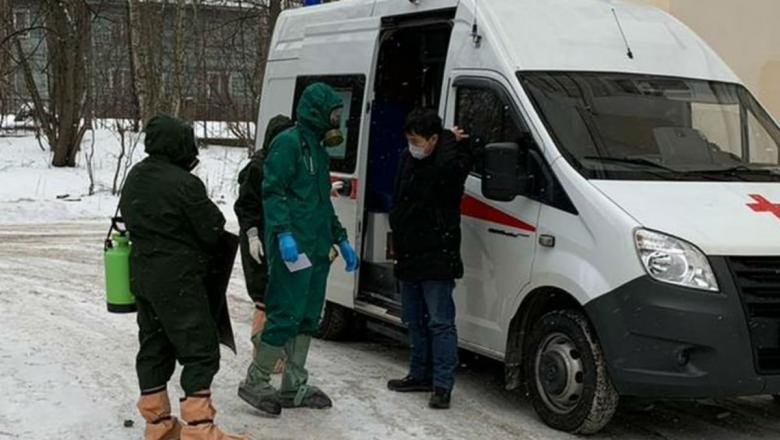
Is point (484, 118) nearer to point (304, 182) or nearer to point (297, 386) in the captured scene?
point (304, 182)

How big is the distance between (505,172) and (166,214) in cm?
197

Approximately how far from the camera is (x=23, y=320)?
8.09m

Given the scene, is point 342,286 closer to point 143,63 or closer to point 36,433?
point 36,433

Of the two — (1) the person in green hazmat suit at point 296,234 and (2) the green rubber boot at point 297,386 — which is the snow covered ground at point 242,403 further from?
(1) the person in green hazmat suit at point 296,234

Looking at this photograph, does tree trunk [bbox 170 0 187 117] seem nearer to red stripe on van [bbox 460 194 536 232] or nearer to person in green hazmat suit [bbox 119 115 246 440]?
red stripe on van [bbox 460 194 536 232]

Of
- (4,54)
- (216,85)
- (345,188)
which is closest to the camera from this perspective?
(345,188)

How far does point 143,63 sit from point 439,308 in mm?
15652

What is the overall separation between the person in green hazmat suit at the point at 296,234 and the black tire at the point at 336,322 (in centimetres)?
202

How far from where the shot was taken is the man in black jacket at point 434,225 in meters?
5.82

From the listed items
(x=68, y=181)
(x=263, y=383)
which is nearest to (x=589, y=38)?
(x=263, y=383)

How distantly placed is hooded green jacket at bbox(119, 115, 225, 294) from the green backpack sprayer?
126mm

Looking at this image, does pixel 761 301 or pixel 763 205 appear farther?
pixel 763 205

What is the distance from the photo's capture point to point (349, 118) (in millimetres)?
7496

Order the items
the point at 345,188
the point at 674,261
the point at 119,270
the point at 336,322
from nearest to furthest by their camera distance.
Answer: the point at 674,261 < the point at 119,270 < the point at 345,188 < the point at 336,322
